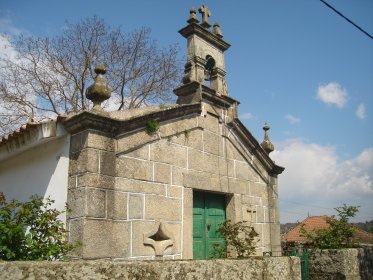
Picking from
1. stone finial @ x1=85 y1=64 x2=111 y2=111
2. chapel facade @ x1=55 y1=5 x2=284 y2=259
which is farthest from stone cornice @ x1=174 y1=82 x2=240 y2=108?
stone finial @ x1=85 y1=64 x2=111 y2=111

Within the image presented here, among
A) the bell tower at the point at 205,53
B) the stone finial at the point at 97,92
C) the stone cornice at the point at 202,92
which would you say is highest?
the bell tower at the point at 205,53

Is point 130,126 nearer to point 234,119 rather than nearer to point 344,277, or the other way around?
point 234,119

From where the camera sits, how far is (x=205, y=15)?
791 centimetres

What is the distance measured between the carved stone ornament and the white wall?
1.32 metres

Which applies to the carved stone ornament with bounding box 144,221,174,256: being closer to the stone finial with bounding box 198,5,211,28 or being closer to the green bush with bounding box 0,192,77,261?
the green bush with bounding box 0,192,77,261

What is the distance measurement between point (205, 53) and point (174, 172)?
123 inches

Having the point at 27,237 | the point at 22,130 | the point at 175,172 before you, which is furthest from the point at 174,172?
the point at 27,237

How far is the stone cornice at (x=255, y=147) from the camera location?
774 centimetres

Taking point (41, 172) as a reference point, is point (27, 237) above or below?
below

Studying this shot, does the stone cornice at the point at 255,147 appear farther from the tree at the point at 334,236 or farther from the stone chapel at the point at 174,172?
the tree at the point at 334,236

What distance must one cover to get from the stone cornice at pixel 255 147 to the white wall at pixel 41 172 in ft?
12.4

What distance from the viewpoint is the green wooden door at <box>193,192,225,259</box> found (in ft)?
20.8

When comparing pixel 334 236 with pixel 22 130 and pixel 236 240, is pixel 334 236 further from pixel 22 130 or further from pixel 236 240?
pixel 22 130

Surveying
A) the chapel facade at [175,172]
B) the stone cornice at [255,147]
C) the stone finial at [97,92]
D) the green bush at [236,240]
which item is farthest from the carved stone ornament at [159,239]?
the stone cornice at [255,147]
